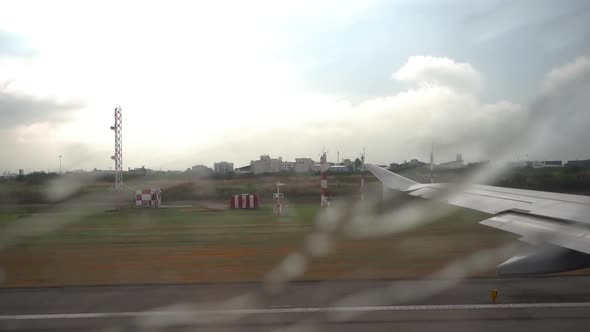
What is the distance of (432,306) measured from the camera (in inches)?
209

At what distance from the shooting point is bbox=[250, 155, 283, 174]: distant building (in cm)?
1205

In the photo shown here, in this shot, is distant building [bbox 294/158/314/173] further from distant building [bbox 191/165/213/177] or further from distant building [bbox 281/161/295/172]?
distant building [bbox 191/165/213/177]

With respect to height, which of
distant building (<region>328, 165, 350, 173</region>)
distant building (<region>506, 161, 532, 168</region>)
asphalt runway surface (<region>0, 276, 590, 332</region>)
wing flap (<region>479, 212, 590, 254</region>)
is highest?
distant building (<region>328, 165, 350, 173</region>)

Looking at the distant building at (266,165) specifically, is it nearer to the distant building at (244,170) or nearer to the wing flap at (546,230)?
the distant building at (244,170)

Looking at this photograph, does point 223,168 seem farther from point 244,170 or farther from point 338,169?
point 338,169

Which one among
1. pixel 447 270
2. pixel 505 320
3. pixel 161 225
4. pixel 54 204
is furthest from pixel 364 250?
pixel 54 204

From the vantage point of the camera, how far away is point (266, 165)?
12211 mm

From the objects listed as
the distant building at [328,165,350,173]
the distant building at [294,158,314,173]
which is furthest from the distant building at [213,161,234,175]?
the distant building at [328,165,350,173]

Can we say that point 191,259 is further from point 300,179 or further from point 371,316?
point 300,179

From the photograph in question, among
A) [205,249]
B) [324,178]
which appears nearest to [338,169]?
[324,178]

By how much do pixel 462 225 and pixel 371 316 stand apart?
708 centimetres

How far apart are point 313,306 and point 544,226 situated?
2.60 metres

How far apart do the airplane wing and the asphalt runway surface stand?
0.62 meters

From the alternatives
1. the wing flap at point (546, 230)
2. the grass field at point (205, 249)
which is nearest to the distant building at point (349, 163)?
the grass field at point (205, 249)
